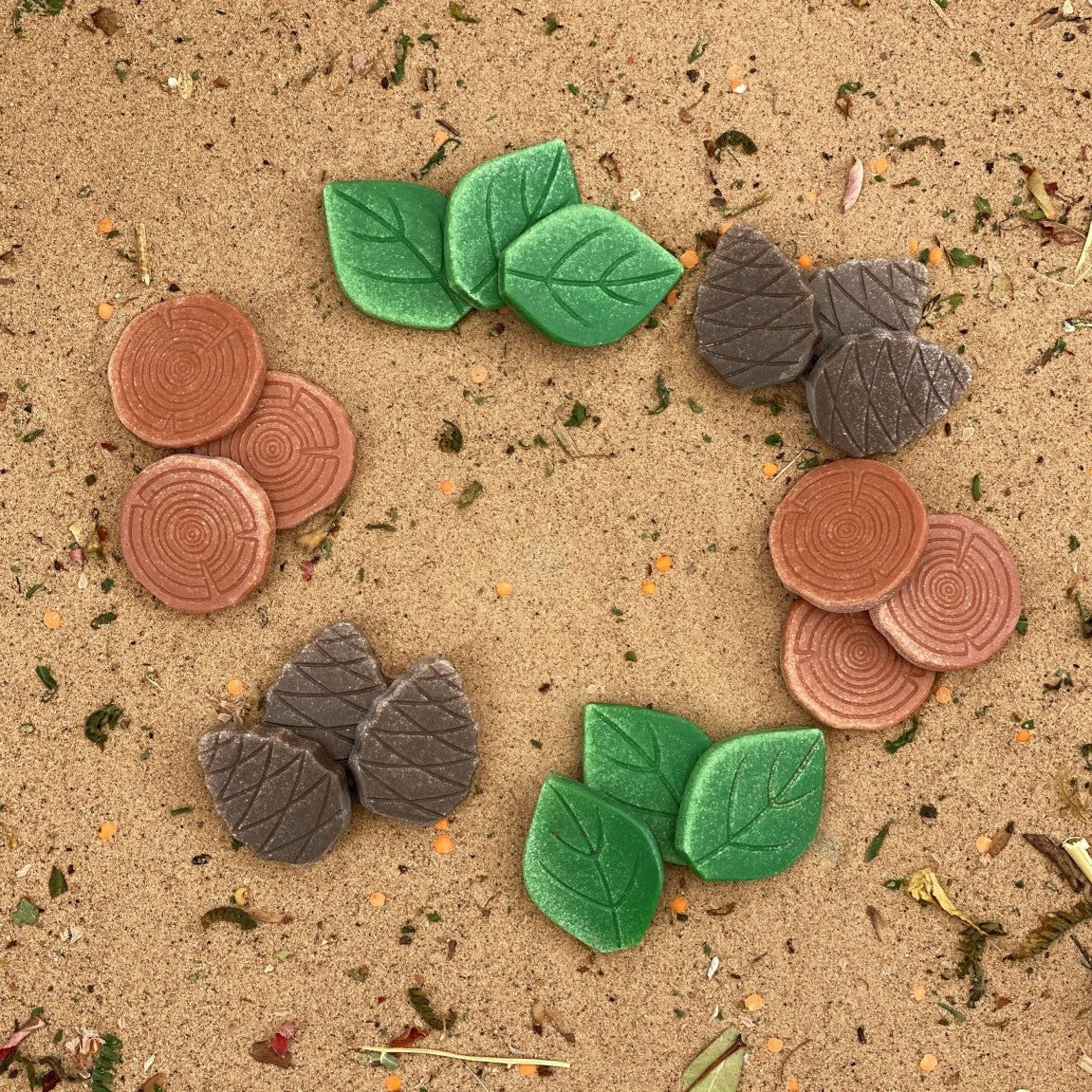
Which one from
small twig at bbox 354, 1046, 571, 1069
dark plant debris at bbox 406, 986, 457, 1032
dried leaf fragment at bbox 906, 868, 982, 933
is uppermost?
dried leaf fragment at bbox 906, 868, 982, 933

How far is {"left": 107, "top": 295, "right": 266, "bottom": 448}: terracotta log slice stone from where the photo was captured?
1.99 meters

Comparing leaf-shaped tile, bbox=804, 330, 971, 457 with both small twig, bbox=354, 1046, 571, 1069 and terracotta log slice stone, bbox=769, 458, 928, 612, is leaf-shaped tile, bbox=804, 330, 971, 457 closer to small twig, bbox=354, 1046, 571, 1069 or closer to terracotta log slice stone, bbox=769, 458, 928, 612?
terracotta log slice stone, bbox=769, 458, 928, 612

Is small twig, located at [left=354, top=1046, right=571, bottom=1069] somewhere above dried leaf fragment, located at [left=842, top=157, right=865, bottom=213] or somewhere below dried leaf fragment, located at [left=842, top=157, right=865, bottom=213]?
below

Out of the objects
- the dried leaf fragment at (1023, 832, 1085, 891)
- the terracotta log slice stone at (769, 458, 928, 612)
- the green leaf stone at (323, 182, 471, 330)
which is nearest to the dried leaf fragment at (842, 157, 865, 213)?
the terracotta log slice stone at (769, 458, 928, 612)

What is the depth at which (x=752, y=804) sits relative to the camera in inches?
78.6

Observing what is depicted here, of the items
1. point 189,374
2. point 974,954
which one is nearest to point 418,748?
point 189,374

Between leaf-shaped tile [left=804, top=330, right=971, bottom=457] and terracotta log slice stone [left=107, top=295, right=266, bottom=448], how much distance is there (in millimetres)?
1057

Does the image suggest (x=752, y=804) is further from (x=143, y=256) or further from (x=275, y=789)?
(x=143, y=256)

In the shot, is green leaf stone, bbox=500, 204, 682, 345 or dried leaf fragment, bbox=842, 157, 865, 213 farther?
dried leaf fragment, bbox=842, 157, 865, 213

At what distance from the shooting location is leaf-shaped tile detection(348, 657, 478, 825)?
6.43 ft

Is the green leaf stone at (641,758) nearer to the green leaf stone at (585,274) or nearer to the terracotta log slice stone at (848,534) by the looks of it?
the terracotta log slice stone at (848,534)

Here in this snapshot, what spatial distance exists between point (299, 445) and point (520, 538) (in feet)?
1.49

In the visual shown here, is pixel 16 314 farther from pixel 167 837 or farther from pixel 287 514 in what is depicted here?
pixel 167 837

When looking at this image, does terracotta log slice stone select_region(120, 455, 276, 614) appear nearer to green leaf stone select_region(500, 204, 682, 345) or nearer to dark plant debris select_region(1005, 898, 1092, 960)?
green leaf stone select_region(500, 204, 682, 345)
